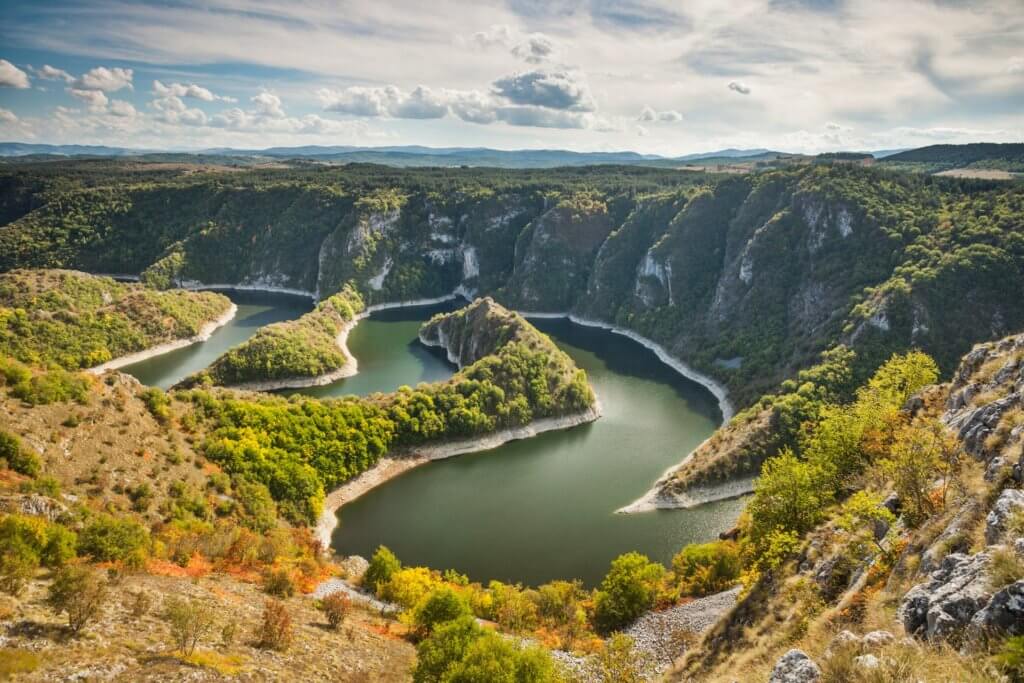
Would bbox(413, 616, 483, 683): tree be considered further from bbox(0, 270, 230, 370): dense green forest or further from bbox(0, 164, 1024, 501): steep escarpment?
bbox(0, 270, 230, 370): dense green forest

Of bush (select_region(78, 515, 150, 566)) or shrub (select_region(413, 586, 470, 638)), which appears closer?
bush (select_region(78, 515, 150, 566))

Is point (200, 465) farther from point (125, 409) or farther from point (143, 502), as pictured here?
point (143, 502)

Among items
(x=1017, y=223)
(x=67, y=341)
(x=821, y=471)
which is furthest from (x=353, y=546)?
(x=1017, y=223)

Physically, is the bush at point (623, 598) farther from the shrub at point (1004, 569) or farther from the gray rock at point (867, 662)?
the shrub at point (1004, 569)

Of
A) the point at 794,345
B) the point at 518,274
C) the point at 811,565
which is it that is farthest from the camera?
the point at 518,274

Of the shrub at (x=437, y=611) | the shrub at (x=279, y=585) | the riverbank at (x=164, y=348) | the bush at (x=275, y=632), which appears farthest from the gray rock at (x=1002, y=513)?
the riverbank at (x=164, y=348)

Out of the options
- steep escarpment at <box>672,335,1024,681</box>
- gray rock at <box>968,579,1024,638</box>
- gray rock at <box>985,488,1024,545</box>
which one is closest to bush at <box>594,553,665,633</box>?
steep escarpment at <box>672,335,1024,681</box>

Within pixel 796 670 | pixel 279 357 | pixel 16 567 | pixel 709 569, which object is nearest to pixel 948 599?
pixel 796 670
